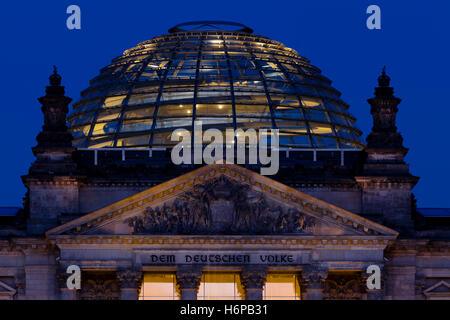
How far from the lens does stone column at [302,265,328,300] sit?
80188 millimetres

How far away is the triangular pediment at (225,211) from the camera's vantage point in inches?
3152

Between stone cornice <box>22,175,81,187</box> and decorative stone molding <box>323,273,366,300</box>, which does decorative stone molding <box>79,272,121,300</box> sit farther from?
decorative stone molding <box>323,273,366,300</box>

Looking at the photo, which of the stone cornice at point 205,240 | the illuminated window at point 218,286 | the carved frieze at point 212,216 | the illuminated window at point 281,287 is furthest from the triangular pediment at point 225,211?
the illuminated window at point 218,286

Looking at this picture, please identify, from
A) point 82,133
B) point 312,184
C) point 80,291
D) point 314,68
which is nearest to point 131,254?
point 80,291

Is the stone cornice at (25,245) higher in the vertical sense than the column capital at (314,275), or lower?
higher

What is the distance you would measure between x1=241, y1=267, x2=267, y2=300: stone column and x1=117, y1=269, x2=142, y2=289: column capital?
522 cm

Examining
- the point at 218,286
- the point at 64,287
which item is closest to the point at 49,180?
the point at 64,287

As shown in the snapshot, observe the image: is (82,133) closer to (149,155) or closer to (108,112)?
(108,112)

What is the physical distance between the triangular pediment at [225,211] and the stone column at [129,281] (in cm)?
192

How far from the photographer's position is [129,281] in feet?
263

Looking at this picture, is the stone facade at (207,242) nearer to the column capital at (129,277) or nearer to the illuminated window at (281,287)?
the column capital at (129,277)

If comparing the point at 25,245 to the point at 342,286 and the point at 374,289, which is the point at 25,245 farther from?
the point at 374,289

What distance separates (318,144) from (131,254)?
18.0 meters
